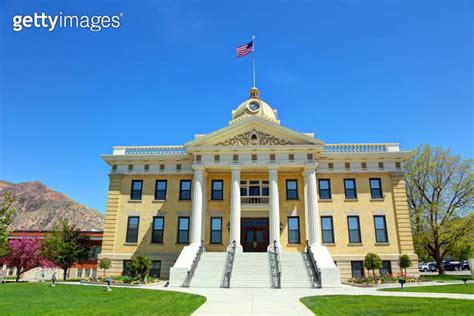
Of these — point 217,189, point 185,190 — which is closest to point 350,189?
point 217,189

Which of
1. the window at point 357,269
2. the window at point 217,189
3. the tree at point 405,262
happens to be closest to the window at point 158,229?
the window at point 217,189

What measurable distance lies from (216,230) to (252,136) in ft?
30.0

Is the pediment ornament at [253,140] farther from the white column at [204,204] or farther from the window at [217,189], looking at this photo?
the window at [217,189]

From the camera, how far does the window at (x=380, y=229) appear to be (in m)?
28.3

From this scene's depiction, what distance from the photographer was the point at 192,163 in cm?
3098

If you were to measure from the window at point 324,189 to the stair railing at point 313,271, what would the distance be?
629 cm

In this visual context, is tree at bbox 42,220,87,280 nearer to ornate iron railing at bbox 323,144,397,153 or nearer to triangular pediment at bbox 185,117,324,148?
triangular pediment at bbox 185,117,324,148

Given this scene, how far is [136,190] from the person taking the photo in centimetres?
3102

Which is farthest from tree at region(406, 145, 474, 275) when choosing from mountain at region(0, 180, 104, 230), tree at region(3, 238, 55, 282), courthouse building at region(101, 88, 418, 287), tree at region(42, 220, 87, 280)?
mountain at region(0, 180, 104, 230)

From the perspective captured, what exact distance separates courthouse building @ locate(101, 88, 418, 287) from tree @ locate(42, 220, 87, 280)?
2238 millimetres

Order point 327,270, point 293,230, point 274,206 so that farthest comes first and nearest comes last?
point 293,230 < point 274,206 < point 327,270

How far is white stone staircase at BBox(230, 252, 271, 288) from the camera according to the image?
20.7 m

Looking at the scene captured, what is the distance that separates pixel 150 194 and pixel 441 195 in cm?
2962

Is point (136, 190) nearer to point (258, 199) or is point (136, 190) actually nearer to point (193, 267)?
point (193, 267)
